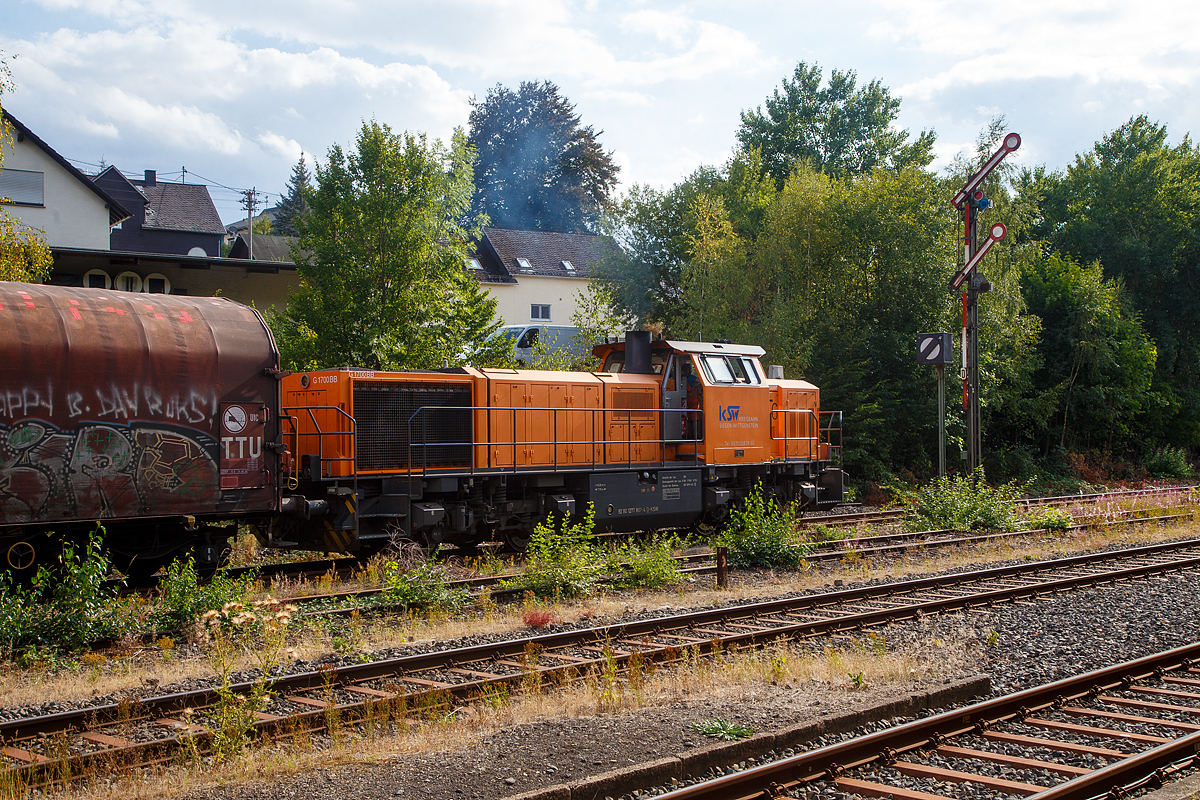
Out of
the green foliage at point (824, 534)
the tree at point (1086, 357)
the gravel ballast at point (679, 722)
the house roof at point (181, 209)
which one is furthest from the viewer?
the house roof at point (181, 209)

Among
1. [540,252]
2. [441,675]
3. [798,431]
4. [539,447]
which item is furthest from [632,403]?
[540,252]

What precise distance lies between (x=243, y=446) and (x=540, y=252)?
3351cm

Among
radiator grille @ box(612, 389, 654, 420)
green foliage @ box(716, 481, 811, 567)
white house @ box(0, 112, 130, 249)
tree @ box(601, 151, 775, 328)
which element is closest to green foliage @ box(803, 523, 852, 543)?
green foliage @ box(716, 481, 811, 567)

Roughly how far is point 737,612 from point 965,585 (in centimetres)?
385

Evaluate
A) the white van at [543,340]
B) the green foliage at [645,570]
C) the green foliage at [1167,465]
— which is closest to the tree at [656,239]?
the white van at [543,340]

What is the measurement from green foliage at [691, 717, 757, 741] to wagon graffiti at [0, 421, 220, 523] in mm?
6887

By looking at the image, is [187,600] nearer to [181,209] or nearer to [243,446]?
[243,446]

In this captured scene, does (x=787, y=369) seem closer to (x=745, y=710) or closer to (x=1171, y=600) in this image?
(x=1171, y=600)

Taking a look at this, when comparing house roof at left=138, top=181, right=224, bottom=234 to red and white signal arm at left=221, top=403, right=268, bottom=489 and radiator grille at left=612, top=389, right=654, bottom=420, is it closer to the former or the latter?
radiator grille at left=612, top=389, right=654, bottom=420

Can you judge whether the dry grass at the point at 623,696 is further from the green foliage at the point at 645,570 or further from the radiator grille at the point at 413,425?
the radiator grille at the point at 413,425

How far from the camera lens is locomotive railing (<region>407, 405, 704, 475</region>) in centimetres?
1303

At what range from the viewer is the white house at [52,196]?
28.5 m

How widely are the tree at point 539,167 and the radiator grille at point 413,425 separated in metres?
Result: 46.7

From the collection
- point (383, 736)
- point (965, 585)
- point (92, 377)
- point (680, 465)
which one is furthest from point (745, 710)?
point (680, 465)
